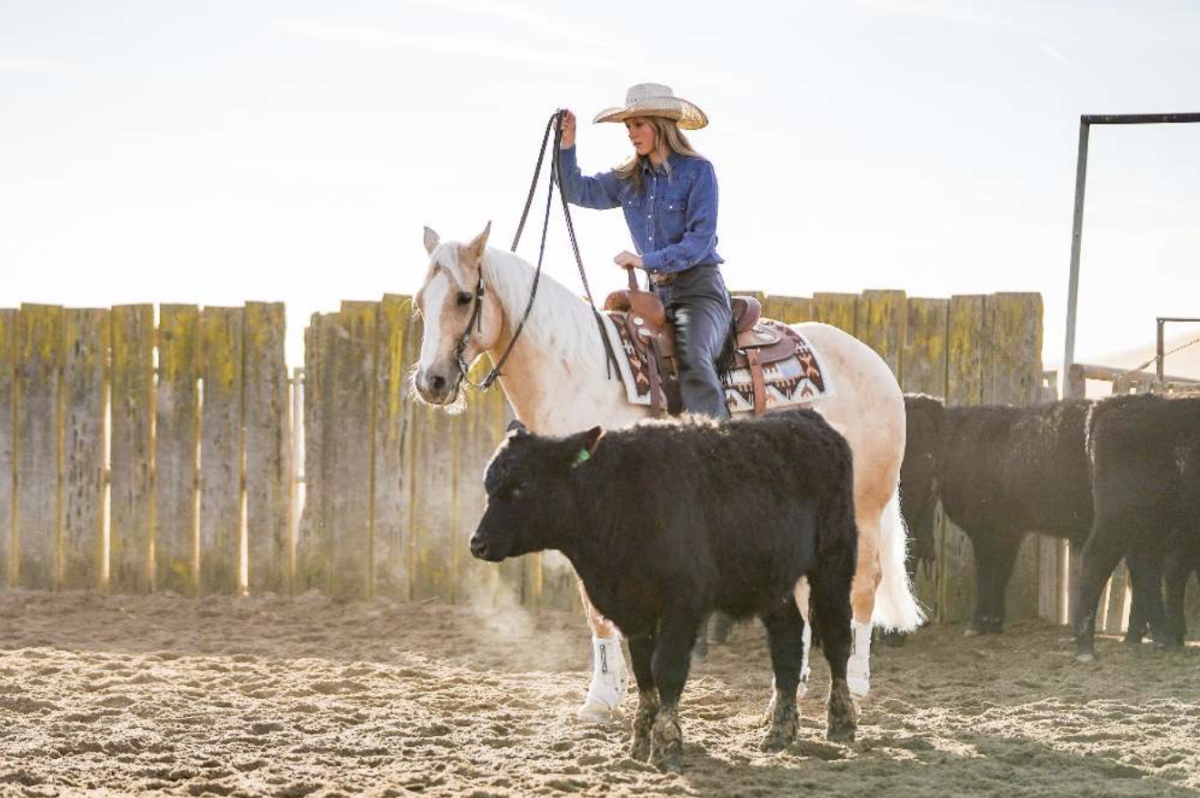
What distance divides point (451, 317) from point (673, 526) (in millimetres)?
1669

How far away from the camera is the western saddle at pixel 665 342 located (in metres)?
7.41

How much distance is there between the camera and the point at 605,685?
7098 millimetres

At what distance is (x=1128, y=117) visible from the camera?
11.3m

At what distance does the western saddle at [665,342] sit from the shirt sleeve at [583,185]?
465 millimetres

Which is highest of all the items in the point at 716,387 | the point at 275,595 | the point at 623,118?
the point at 623,118

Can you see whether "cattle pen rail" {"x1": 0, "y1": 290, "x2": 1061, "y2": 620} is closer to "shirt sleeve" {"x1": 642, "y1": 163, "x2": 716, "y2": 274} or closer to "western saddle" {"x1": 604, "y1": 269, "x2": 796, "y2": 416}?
"western saddle" {"x1": 604, "y1": 269, "x2": 796, "y2": 416}

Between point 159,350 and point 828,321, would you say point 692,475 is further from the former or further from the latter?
point 159,350

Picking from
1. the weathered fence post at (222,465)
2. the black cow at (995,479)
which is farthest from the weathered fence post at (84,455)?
the black cow at (995,479)

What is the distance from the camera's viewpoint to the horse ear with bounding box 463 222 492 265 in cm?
700

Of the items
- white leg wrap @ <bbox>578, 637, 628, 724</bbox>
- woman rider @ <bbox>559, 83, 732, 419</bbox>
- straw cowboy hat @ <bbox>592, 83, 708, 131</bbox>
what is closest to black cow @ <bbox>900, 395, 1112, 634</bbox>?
woman rider @ <bbox>559, 83, 732, 419</bbox>

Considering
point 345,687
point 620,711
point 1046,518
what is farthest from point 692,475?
point 1046,518

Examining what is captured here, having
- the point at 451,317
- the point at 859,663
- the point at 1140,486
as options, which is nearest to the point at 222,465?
the point at 451,317

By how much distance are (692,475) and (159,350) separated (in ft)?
22.6

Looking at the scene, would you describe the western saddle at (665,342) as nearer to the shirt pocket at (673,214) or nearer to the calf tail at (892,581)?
the shirt pocket at (673,214)
